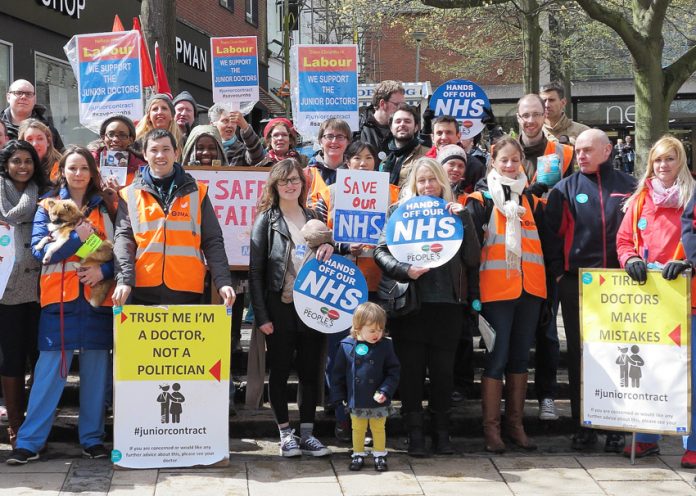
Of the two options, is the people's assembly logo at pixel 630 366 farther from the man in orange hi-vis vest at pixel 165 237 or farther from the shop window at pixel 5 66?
the shop window at pixel 5 66

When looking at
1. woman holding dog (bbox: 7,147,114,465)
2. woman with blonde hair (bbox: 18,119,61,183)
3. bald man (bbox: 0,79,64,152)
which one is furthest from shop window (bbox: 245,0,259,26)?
woman holding dog (bbox: 7,147,114,465)

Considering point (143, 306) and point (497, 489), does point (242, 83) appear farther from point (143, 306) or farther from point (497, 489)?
point (497, 489)

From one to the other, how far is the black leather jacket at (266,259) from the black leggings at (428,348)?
0.85m

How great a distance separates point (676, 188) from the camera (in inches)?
246

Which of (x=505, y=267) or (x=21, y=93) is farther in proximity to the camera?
(x=21, y=93)

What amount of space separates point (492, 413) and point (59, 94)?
11.2 metres

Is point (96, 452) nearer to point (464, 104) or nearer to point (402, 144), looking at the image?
point (402, 144)

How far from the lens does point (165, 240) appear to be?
6230 millimetres

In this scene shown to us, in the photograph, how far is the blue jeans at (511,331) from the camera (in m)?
6.53

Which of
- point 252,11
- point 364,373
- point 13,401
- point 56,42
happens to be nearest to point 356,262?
point 364,373

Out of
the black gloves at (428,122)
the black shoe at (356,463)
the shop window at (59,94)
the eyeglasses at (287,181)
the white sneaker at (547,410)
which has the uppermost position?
the shop window at (59,94)

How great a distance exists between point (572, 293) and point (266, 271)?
7.06ft

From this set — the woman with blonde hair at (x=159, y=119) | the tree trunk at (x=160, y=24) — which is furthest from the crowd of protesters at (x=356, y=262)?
the tree trunk at (x=160, y=24)

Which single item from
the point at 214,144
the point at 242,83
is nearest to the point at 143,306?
the point at 214,144
